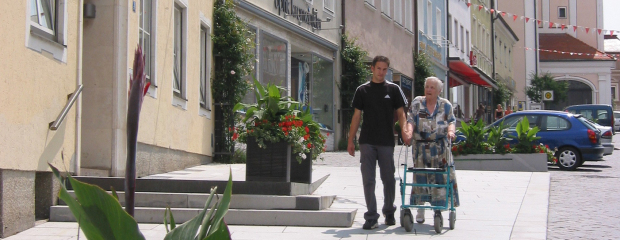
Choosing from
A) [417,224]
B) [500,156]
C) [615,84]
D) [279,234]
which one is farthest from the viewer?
[615,84]

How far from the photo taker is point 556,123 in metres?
18.8

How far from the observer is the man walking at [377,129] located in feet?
24.6

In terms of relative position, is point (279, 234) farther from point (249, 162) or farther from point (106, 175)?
point (106, 175)

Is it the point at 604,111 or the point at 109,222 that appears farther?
the point at 604,111

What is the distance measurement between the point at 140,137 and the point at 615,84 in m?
90.4

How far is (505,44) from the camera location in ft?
198

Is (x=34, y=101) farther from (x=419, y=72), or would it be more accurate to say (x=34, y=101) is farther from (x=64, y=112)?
(x=419, y=72)

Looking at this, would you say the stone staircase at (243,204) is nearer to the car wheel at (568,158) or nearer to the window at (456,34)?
the car wheel at (568,158)

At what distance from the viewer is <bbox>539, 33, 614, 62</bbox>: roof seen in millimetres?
70562

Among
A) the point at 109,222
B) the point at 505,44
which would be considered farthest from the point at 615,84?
the point at 109,222

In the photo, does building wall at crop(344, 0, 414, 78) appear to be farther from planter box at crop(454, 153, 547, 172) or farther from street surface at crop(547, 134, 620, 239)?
street surface at crop(547, 134, 620, 239)

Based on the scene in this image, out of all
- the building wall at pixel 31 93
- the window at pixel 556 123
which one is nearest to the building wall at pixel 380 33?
→ the window at pixel 556 123

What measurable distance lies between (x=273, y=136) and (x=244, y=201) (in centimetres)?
81

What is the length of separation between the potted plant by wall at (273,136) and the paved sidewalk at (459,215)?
0.73 m
